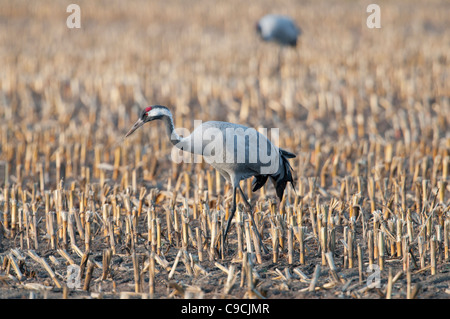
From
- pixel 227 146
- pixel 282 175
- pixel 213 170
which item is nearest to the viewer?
pixel 227 146

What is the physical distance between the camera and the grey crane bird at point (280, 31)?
12945 millimetres

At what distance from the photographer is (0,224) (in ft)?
16.0

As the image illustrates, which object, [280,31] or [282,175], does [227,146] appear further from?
[280,31]

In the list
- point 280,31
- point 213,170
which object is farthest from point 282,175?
point 280,31

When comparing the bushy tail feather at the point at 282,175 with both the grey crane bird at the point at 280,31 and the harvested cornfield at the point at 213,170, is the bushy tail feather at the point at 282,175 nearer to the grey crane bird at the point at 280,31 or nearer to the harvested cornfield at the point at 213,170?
the harvested cornfield at the point at 213,170

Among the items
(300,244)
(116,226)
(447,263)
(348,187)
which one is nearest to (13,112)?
(116,226)

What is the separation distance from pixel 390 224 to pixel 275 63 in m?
7.80

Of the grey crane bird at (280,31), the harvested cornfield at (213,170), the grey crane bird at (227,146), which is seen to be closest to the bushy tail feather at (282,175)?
the grey crane bird at (227,146)

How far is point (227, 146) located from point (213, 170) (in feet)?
6.40

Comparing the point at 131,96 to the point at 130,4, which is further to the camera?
the point at 130,4

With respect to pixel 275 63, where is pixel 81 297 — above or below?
below

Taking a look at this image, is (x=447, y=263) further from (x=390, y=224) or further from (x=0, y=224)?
(x=0, y=224)

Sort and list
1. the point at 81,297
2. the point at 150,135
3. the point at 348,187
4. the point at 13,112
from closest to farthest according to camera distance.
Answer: the point at 81,297 < the point at 348,187 < the point at 150,135 < the point at 13,112

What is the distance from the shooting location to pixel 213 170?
6398 millimetres
